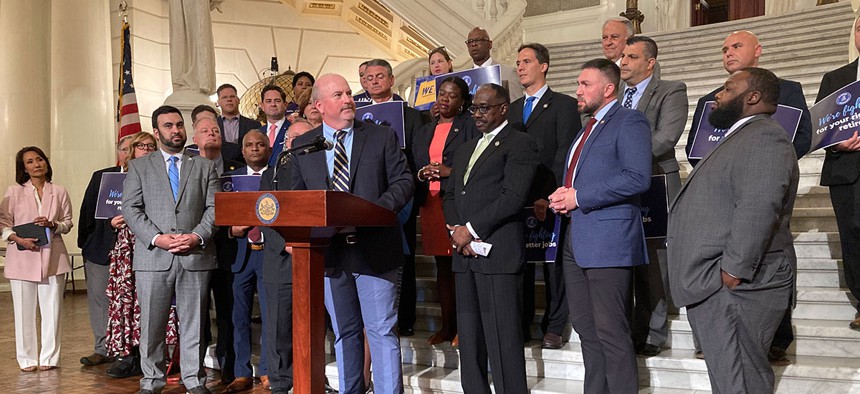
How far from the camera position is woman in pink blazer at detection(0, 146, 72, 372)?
6102mm

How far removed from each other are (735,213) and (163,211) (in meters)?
3.37

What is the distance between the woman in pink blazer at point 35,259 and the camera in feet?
20.0

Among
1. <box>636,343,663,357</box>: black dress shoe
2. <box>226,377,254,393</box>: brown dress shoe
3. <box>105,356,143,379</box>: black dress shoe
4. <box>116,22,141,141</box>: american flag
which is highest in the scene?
<box>116,22,141,141</box>: american flag

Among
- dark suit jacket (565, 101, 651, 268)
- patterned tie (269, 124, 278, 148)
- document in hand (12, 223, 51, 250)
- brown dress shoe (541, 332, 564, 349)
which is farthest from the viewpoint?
patterned tie (269, 124, 278, 148)

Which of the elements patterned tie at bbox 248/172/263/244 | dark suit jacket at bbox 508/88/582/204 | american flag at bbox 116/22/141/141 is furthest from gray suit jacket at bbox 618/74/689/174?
american flag at bbox 116/22/141/141

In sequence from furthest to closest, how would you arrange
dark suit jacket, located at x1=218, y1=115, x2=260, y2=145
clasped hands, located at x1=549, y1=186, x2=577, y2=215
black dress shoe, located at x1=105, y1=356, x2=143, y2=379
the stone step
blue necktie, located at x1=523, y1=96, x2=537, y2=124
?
1. dark suit jacket, located at x1=218, y1=115, x2=260, y2=145
2. black dress shoe, located at x1=105, y1=356, x2=143, y2=379
3. blue necktie, located at x1=523, y1=96, x2=537, y2=124
4. the stone step
5. clasped hands, located at x1=549, y1=186, x2=577, y2=215

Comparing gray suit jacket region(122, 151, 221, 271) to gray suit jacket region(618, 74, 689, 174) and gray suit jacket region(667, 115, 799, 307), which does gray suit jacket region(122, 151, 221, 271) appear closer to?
gray suit jacket region(618, 74, 689, 174)

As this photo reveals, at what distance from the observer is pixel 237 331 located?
5.58 metres

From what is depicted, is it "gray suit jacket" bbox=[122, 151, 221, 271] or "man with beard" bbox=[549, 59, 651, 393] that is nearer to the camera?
"man with beard" bbox=[549, 59, 651, 393]

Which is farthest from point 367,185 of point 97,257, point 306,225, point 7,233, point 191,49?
point 191,49

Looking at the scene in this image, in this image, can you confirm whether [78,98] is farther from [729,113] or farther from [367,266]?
[729,113]

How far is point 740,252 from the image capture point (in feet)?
10.4

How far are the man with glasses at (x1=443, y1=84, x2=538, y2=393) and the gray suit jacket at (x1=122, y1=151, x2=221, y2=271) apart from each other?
1.67 metres

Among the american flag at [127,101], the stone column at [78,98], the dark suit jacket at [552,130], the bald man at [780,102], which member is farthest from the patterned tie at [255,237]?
the stone column at [78,98]
